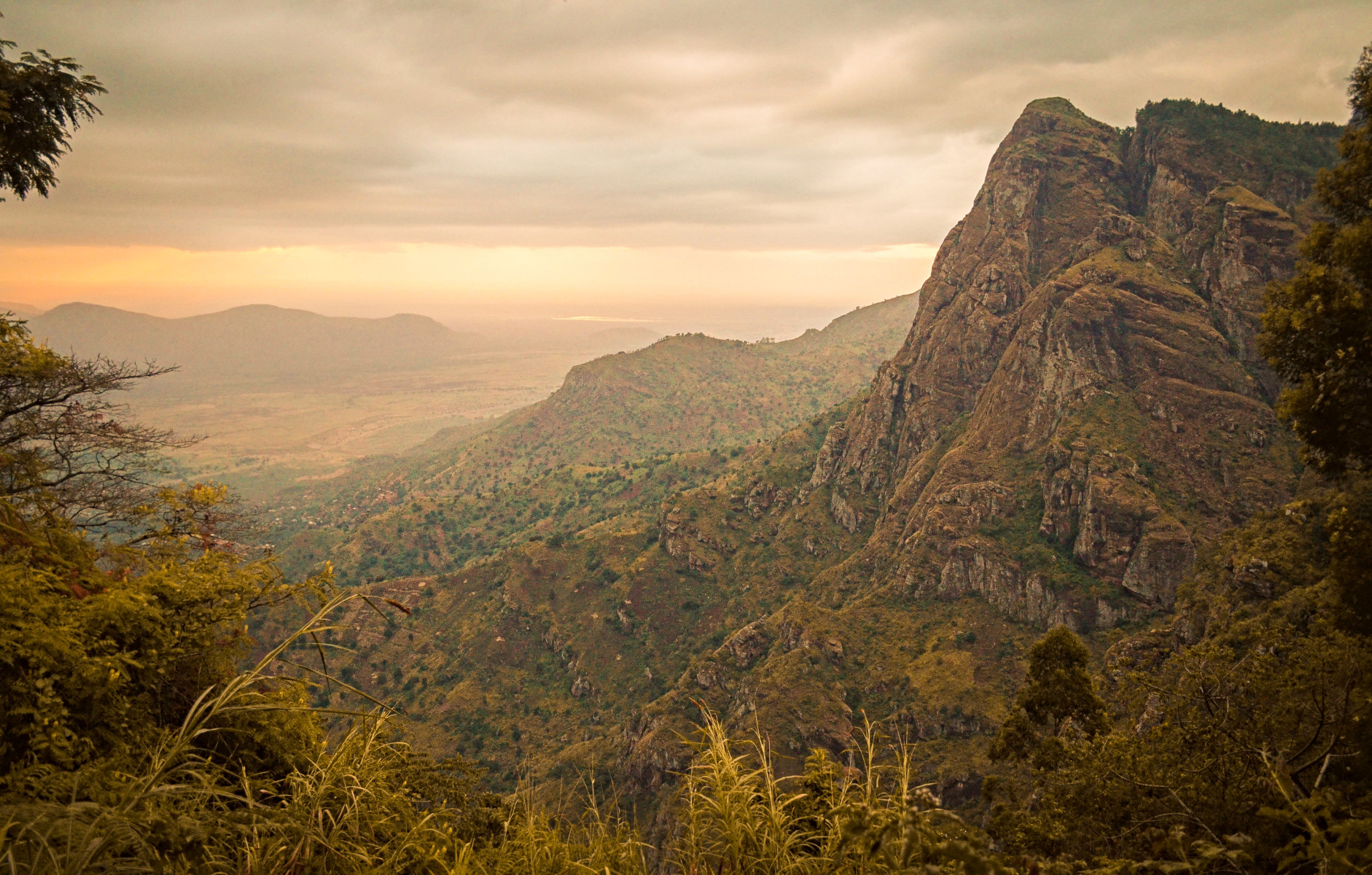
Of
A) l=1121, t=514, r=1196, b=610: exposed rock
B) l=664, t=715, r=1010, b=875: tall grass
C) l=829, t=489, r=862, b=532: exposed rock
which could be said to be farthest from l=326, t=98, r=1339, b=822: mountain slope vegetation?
l=664, t=715, r=1010, b=875: tall grass

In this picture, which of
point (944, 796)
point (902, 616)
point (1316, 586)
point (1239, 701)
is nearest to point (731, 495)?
point (902, 616)

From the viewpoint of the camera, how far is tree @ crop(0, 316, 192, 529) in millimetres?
12453

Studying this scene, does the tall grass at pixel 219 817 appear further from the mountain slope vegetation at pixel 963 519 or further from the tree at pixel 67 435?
the mountain slope vegetation at pixel 963 519

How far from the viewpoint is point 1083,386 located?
8575cm

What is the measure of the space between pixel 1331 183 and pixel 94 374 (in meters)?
26.4

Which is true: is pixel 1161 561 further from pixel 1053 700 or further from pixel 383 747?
pixel 383 747

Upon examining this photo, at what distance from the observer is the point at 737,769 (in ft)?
22.2

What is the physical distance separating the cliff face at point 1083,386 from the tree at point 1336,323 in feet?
216

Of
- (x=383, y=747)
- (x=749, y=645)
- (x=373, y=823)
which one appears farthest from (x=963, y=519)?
(x=373, y=823)

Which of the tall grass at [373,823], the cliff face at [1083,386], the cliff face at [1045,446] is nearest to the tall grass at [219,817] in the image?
the tall grass at [373,823]

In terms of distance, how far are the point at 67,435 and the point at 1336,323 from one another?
82.5 feet

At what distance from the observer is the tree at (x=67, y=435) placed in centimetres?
1245

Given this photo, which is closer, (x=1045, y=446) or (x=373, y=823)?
(x=373, y=823)

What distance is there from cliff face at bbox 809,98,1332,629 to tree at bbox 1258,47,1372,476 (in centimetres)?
6595
